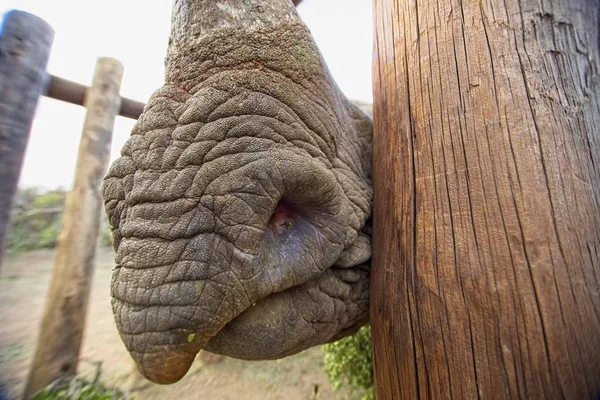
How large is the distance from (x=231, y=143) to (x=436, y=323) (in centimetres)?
83

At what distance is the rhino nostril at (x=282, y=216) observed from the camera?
41.3 inches

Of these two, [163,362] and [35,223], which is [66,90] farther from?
[35,223]

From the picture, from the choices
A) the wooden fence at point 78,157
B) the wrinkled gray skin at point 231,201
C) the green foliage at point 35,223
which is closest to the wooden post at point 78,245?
the wooden fence at point 78,157

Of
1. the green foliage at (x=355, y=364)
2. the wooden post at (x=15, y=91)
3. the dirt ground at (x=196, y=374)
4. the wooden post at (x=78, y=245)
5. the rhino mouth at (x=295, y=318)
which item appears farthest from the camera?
the dirt ground at (x=196, y=374)

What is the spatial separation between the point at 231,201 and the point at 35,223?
542 inches

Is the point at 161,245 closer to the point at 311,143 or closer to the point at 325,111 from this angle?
the point at 311,143

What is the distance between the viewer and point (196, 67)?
3.22 feet

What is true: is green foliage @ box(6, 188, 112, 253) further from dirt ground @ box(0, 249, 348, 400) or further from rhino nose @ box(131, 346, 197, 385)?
rhino nose @ box(131, 346, 197, 385)

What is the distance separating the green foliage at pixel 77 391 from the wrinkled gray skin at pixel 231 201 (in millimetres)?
2071

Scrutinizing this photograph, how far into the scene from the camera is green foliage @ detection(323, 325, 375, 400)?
2312mm

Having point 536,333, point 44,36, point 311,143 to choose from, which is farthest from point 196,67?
point 44,36

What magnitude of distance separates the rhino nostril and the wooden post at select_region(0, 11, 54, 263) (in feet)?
7.44

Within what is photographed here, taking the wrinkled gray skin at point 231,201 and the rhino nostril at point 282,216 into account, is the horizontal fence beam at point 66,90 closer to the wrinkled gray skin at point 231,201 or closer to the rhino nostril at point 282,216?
the wrinkled gray skin at point 231,201

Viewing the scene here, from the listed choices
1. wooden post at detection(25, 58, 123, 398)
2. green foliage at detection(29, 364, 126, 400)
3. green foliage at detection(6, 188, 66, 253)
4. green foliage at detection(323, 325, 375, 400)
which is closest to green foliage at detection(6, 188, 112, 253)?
green foliage at detection(6, 188, 66, 253)
